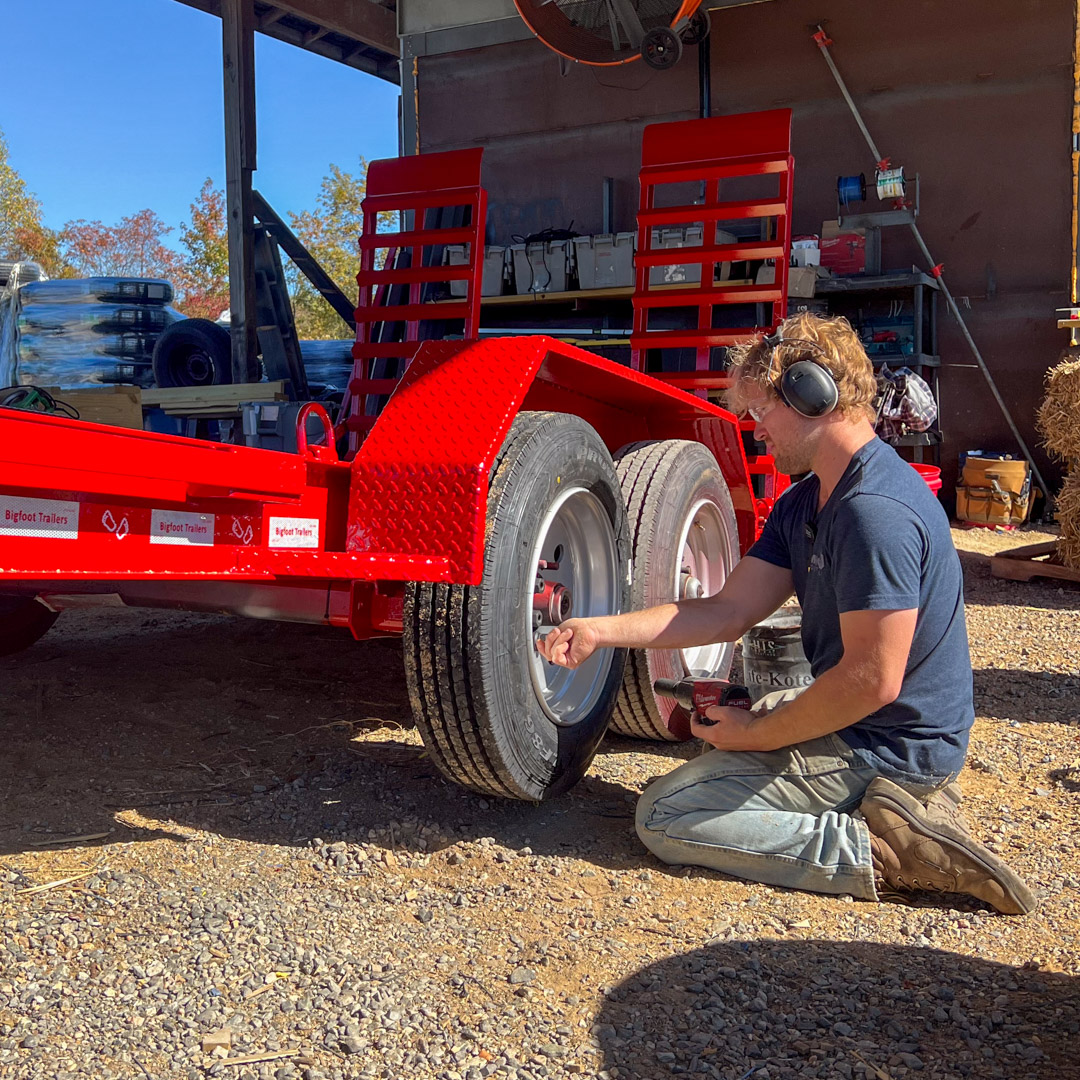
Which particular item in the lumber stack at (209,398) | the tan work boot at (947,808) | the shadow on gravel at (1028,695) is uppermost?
the lumber stack at (209,398)

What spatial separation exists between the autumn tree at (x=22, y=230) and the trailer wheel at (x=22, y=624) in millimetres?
24191

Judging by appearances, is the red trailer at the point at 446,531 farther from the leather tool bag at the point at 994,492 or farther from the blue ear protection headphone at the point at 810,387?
the leather tool bag at the point at 994,492

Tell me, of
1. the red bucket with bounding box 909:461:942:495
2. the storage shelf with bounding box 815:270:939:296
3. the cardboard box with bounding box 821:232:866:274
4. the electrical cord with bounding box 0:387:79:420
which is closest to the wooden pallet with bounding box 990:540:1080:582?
the red bucket with bounding box 909:461:942:495

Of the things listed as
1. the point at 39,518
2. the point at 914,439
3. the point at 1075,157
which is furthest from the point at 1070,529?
the point at 39,518

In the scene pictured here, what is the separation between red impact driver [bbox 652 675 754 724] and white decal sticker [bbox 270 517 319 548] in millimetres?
1022

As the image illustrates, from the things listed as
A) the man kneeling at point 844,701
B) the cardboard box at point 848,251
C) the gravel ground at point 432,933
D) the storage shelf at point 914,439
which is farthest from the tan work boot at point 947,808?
the cardboard box at point 848,251

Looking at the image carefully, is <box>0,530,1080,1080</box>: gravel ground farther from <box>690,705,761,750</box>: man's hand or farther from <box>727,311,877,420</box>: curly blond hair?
<box>727,311,877,420</box>: curly blond hair

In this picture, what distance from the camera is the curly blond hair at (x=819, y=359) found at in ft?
8.06

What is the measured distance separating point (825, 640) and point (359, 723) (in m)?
1.66

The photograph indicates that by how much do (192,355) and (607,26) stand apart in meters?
3.69

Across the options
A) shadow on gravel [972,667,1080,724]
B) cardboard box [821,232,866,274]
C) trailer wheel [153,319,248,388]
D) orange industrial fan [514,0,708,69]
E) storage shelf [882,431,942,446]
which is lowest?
shadow on gravel [972,667,1080,724]

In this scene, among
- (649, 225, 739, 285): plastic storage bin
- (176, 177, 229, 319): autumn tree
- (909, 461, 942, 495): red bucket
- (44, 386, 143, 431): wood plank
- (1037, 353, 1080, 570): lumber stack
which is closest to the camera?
(44, 386, 143, 431): wood plank

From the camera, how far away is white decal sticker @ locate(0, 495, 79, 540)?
1.66 meters

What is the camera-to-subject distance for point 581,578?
293 cm
